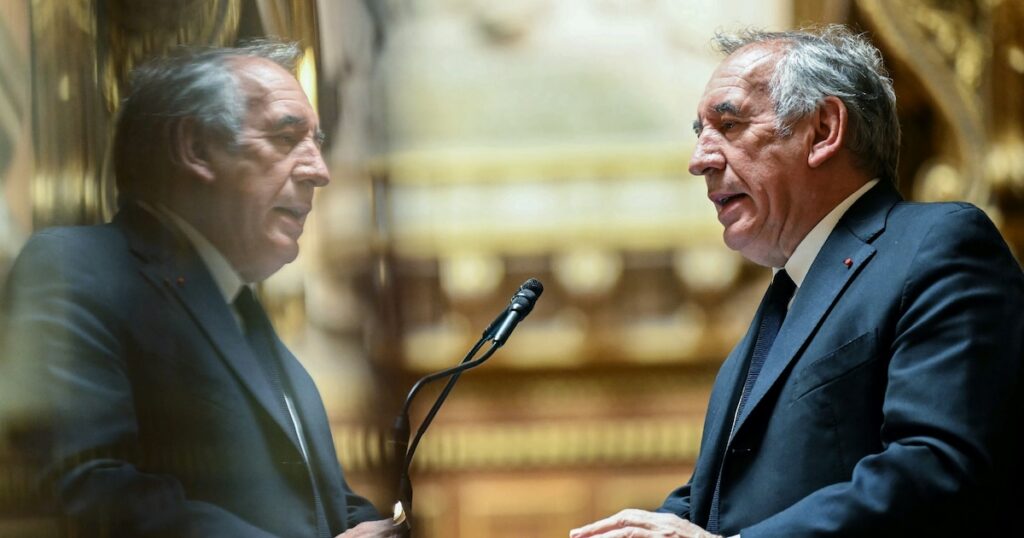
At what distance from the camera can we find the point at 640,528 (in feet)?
5.59

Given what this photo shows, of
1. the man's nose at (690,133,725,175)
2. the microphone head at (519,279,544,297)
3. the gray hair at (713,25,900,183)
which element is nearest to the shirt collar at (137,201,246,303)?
the microphone head at (519,279,544,297)

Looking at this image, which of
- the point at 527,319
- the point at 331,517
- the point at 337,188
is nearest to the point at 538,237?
the point at 527,319

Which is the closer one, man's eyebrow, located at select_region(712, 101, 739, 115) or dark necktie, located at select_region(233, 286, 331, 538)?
dark necktie, located at select_region(233, 286, 331, 538)

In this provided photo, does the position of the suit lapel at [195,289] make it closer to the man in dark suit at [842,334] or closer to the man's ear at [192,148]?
the man's ear at [192,148]

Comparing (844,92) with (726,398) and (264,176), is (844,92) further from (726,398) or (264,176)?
Answer: (264,176)

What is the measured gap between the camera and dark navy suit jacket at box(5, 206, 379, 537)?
5.07ft

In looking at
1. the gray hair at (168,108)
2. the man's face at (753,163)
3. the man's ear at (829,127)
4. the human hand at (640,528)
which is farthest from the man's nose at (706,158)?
Result: the gray hair at (168,108)

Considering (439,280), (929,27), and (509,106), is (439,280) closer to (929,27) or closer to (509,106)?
(509,106)

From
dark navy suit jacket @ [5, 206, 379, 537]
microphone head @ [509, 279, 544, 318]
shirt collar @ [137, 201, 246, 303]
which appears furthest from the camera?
microphone head @ [509, 279, 544, 318]

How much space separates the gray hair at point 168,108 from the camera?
1.64m

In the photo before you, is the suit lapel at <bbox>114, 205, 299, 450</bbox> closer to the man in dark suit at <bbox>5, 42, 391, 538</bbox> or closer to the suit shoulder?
the man in dark suit at <bbox>5, 42, 391, 538</bbox>

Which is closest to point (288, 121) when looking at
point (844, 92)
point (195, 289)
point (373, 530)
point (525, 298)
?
point (195, 289)

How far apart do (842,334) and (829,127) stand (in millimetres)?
328

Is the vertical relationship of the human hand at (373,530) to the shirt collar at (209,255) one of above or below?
below
